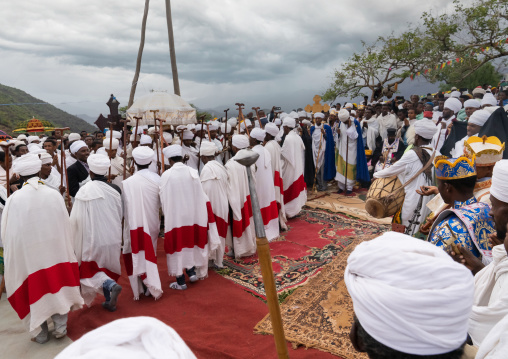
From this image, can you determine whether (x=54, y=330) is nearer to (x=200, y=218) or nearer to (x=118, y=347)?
(x=200, y=218)

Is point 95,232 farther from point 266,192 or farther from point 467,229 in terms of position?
point 467,229

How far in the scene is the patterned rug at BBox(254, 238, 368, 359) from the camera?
3.59 metres

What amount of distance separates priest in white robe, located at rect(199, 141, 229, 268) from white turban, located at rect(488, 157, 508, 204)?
3875 millimetres

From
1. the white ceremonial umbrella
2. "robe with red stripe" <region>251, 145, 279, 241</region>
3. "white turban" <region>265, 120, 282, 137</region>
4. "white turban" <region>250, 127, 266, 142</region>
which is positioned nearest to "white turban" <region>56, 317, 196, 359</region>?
"robe with red stripe" <region>251, 145, 279, 241</region>

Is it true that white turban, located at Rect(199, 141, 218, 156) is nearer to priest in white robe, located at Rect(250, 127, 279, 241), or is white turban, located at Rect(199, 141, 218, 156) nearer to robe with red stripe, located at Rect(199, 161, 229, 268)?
robe with red stripe, located at Rect(199, 161, 229, 268)

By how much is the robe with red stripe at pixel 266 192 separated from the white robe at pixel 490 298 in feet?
14.8

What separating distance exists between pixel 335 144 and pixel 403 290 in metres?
9.19

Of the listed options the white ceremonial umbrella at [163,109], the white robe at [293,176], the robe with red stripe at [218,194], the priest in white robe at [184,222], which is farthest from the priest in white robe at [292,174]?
the white ceremonial umbrella at [163,109]

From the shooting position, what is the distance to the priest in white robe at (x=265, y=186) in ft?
20.9

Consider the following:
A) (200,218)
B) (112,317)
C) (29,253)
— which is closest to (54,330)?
(112,317)

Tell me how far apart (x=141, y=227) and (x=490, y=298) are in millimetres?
3837

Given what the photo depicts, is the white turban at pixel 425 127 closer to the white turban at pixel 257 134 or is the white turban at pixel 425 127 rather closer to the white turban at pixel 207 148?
the white turban at pixel 257 134

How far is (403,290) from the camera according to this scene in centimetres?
117

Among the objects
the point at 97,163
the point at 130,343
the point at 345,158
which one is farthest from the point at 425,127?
the point at 345,158
